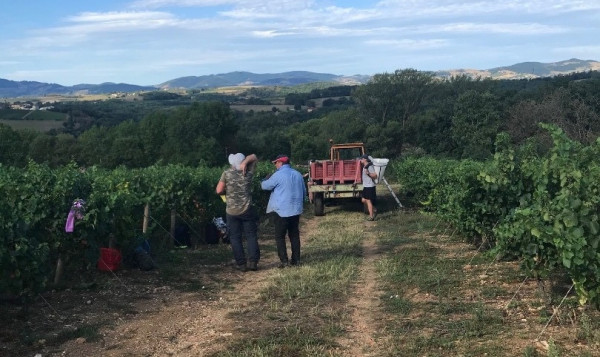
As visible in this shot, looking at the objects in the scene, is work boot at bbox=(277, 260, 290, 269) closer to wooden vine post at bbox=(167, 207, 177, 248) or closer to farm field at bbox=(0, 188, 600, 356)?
farm field at bbox=(0, 188, 600, 356)

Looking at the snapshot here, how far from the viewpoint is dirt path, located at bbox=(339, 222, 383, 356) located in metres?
4.99

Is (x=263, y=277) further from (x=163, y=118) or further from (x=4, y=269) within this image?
(x=163, y=118)

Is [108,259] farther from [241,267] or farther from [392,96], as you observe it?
[392,96]

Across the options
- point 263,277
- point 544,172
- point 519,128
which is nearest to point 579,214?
point 544,172

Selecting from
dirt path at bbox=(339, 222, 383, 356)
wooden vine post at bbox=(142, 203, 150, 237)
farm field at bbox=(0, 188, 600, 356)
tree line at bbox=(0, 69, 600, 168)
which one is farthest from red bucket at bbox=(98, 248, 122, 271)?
tree line at bbox=(0, 69, 600, 168)

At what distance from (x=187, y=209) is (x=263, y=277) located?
422 centimetres

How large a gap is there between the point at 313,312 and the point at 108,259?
125 inches

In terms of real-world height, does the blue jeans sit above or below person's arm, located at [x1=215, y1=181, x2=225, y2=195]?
below

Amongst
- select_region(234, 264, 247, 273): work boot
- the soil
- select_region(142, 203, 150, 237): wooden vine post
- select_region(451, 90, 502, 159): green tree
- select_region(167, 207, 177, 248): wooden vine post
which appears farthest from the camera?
select_region(451, 90, 502, 159): green tree

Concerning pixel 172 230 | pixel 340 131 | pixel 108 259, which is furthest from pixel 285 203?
pixel 340 131

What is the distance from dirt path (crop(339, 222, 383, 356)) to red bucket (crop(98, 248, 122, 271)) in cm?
314

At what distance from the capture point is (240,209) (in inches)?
338

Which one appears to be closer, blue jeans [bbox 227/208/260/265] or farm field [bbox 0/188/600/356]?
farm field [bbox 0/188/600/356]

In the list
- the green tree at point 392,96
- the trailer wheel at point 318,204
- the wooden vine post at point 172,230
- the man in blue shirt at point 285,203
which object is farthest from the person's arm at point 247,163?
the green tree at point 392,96
